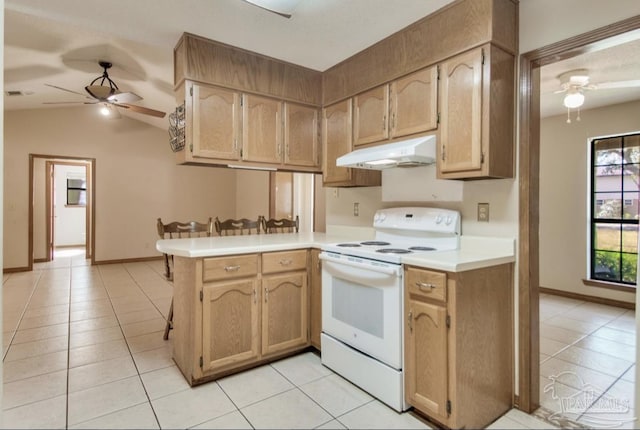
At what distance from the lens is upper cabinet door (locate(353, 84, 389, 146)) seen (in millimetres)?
2496

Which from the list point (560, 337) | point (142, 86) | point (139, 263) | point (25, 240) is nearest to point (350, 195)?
point (560, 337)

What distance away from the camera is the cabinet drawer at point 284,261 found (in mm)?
2359

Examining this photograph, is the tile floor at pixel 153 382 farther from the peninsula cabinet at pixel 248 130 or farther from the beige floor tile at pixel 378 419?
the peninsula cabinet at pixel 248 130

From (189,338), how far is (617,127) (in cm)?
479

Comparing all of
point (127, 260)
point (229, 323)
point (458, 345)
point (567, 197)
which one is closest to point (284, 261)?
point (229, 323)

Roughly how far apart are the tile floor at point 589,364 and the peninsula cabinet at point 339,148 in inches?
73.8

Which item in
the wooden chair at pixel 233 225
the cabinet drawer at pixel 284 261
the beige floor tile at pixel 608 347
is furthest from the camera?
the wooden chair at pixel 233 225

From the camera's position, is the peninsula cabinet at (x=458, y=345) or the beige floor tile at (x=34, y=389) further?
the beige floor tile at (x=34, y=389)

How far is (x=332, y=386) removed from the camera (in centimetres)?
215

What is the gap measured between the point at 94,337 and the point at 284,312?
180 centimetres

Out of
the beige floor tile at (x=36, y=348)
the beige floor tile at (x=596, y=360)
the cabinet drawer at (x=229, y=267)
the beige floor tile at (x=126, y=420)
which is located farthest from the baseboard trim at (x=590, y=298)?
the beige floor tile at (x=36, y=348)

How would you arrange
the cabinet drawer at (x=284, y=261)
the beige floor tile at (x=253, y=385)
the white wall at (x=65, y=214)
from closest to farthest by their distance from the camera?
the beige floor tile at (x=253, y=385) → the cabinet drawer at (x=284, y=261) → the white wall at (x=65, y=214)

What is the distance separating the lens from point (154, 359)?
2.53 metres

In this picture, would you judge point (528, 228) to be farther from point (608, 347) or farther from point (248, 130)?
point (248, 130)
